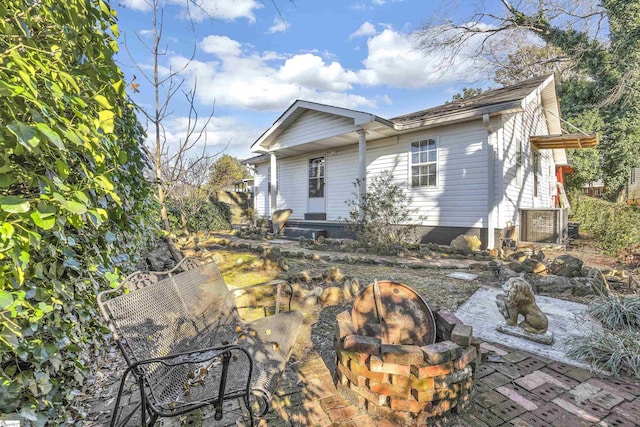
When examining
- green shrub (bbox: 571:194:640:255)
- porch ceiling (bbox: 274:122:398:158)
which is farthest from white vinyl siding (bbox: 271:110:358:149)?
green shrub (bbox: 571:194:640:255)

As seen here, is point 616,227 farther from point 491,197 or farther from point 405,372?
point 405,372

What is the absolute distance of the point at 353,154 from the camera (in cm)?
1044

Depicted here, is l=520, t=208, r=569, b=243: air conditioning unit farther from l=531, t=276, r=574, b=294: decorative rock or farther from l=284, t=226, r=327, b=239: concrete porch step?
l=284, t=226, r=327, b=239: concrete porch step

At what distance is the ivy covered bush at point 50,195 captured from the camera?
3.32ft

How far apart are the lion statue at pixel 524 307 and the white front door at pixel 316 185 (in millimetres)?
8785

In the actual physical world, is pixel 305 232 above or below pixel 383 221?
below

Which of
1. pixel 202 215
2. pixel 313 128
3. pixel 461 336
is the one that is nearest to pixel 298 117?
pixel 313 128

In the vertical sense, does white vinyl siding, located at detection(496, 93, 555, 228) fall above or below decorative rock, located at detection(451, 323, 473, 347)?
above

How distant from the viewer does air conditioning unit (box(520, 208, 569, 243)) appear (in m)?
8.02

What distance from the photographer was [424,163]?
8.63 meters

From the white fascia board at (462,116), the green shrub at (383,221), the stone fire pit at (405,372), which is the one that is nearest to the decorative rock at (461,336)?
the stone fire pit at (405,372)

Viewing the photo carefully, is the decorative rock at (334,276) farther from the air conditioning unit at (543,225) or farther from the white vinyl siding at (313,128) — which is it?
the air conditioning unit at (543,225)

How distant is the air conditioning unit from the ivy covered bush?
988cm

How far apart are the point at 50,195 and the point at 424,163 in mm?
8676
